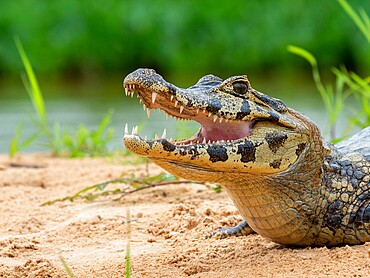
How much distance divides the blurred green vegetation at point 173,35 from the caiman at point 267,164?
14.1 metres

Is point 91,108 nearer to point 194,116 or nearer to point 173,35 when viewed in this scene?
point 173,35

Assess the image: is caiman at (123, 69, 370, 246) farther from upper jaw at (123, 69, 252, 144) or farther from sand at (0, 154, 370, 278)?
sand at (0, 154, 370, 278)

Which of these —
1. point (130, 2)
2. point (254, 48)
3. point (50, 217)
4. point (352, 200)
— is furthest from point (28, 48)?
point (352, 200)

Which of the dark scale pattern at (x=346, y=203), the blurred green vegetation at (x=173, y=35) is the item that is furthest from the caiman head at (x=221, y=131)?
the blurred green vegetation at (x=173, y=35)

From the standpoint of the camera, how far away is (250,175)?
11.0 feet

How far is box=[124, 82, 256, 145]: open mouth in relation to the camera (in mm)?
3209

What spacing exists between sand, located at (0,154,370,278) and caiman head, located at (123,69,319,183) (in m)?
0.35

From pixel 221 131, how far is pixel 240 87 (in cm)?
20

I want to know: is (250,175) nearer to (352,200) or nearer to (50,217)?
(352,200)

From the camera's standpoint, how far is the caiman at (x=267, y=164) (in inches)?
128

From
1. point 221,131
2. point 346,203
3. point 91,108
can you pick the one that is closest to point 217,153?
point 221,131

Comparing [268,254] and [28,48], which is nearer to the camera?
[268,254]

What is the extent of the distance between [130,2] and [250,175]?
1575 cm

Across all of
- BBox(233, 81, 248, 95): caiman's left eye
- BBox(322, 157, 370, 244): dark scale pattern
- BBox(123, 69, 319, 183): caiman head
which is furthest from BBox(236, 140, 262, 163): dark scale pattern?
BBox(322, 157, 370, 244): dark scale pattern
